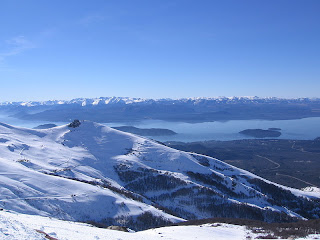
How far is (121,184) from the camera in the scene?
88.1m

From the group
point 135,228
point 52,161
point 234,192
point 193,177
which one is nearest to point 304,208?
point 234,192

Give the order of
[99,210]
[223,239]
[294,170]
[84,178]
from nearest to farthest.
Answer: [223,239] < [99,210] < [84,178] < [294,170]

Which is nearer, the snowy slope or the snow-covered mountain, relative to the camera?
the snowy slope

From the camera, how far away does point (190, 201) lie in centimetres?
8100

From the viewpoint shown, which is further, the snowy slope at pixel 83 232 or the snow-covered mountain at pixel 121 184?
the snow-covered mountain at pixel 121 184

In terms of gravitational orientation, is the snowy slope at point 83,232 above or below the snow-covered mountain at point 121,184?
above

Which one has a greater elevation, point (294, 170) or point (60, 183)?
point (60, 183)

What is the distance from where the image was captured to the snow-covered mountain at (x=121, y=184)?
182 ft

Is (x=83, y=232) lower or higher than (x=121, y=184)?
higher

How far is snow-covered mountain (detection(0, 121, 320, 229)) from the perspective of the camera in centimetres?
5544

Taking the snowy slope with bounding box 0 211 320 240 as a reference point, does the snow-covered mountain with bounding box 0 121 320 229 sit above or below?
below

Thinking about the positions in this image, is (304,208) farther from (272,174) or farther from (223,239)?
(223,239)

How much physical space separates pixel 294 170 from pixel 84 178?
152 meters

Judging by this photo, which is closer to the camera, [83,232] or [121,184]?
[83,232]
